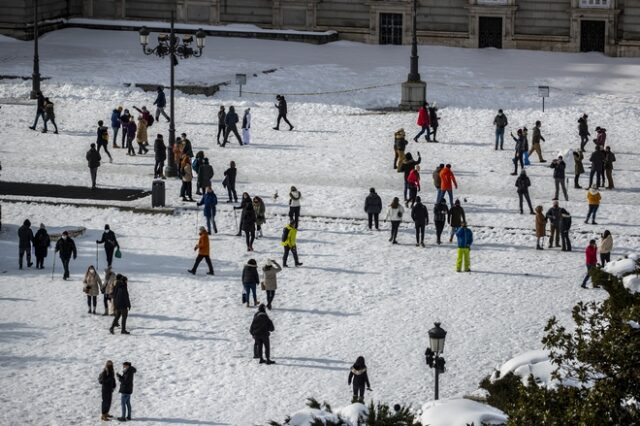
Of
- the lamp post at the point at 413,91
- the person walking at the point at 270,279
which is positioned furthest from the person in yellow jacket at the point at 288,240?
the lamp post at the point at 413,91

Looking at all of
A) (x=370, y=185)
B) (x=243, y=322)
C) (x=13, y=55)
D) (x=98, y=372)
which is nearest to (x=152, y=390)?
(x=98, y=372)

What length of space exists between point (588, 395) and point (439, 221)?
18938mm

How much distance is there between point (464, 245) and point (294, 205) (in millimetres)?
4845

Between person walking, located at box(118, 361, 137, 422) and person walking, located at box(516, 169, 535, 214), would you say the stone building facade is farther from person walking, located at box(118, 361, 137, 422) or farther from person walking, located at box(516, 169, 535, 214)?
person walking, located at box(118, 361, 137, 422)

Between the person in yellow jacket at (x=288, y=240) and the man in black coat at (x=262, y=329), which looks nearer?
the man in black coat at (x=262, y=329)

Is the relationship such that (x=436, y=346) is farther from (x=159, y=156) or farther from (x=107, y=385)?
(x=159, y=156)

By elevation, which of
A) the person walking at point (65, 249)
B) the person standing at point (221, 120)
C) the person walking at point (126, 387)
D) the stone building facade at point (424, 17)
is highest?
the stone building facade at point (424, 17)

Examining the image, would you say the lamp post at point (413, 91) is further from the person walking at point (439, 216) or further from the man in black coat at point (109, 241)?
the man in black coat at point (109, 241)

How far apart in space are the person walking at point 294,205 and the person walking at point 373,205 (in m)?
1.50

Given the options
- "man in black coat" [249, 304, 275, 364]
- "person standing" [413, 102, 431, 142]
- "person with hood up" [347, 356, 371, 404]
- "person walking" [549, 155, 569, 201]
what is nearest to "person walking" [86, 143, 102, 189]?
"person standing" [413, 102, 431, 142]

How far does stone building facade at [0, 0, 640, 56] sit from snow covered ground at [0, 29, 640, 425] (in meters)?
2.00

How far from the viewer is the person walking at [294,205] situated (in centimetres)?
3725

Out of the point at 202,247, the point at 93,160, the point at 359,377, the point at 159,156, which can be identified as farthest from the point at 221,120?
the point at 359,377

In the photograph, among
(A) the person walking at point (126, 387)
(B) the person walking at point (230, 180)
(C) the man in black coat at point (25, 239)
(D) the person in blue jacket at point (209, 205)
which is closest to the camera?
(A) the person walking at point (126, 387)
